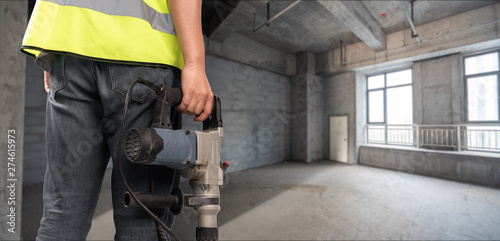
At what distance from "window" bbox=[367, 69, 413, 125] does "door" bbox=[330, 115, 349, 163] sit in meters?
1.00

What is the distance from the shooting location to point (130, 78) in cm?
51

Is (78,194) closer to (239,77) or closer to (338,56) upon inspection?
(239,77)

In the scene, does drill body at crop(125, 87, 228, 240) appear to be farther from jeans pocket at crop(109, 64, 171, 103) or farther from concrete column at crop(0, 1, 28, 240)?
concrete column at crop(0, 1, 28, 240)

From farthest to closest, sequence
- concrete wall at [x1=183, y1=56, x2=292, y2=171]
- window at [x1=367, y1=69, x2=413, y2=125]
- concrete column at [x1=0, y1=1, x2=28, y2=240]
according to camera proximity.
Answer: window at [x1=367, y1=69, x2=413, y2=125] → concrete wall at [x1=183, y1=56, x2=292, y2=171] → concrete column at [x1=0, y1=1, x2=28, y2=240]

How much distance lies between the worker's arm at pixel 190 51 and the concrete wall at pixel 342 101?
19.6 feet

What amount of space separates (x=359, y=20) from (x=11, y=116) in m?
4.58

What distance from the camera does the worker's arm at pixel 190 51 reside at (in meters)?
0.53

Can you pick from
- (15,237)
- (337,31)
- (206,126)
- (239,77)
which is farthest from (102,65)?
(337,31)

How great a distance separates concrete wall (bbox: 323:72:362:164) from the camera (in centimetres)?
570

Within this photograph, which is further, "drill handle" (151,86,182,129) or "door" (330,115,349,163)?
"door" (330,115,349,163)

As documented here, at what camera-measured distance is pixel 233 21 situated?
11.8ft

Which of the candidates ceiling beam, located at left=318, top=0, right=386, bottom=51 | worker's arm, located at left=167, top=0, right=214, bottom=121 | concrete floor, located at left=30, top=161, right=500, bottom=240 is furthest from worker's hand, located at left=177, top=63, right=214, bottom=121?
ceiling beam, located at left=318, top=0, right=386, bottom=51

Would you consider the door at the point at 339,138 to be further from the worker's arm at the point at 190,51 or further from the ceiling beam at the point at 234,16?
the worker's arm at the point at 190,51

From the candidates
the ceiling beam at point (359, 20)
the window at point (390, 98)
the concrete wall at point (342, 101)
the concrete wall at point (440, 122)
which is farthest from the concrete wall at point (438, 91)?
the concrete wall at point (342, 101)
